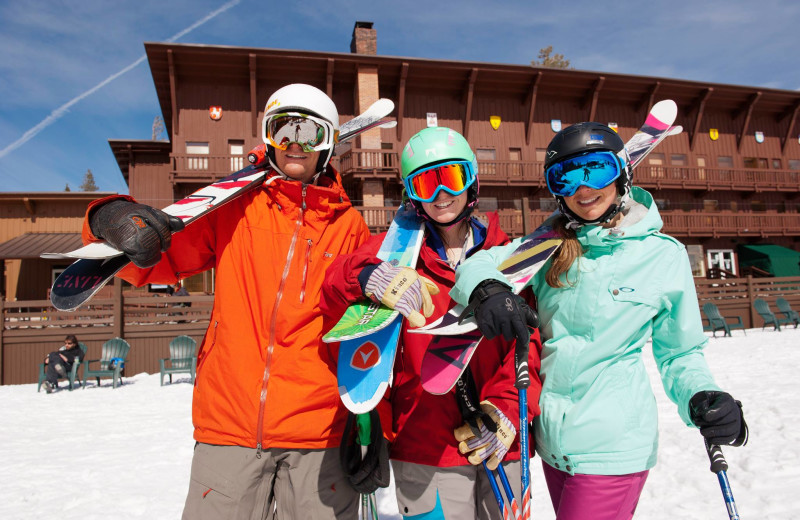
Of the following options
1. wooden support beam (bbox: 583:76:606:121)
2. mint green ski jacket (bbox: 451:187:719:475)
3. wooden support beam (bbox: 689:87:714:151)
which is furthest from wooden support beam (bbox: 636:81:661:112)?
mint green ski jacket (bbox: 451:187:719:475)

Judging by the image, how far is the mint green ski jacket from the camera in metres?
1.62

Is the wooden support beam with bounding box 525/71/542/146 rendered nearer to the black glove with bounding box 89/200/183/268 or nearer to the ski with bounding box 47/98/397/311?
the ski with bounding box 47/98/397/311

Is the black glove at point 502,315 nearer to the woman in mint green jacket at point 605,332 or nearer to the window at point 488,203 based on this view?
the woman in mint green jacket at point 605,332

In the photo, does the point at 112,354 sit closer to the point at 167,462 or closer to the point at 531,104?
the point at 167,462

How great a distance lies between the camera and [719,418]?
1593 mm

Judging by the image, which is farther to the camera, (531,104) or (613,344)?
(531,104)

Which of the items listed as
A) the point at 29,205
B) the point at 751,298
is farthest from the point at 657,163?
the point at 29,205

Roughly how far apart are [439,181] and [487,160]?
Answer: 1786 cm

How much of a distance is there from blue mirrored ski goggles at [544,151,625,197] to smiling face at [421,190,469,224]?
1.29ft

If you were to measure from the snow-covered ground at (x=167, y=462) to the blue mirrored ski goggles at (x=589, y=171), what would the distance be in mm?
2400

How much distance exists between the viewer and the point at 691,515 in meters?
2.97

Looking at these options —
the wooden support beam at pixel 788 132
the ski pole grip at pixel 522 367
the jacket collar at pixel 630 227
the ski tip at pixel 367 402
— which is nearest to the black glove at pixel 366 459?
the ski tip at pixel 367 402

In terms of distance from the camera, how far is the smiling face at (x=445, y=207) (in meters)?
1.94

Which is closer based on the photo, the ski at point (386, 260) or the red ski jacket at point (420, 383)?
the ski at point (386, 260)
